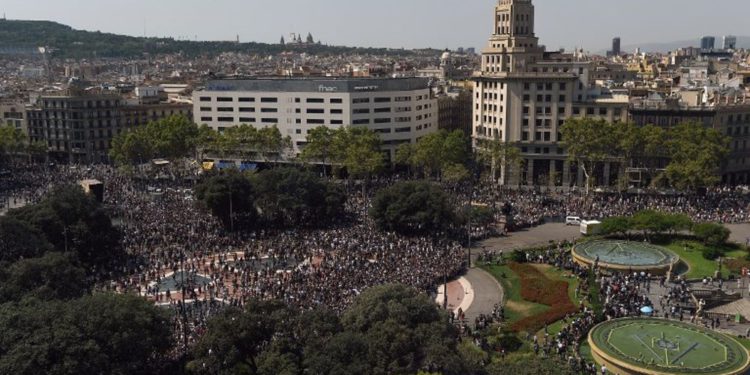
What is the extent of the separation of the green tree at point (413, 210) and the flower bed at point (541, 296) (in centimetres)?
857

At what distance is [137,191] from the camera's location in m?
83.5

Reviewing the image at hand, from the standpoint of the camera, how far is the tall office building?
88.2 meters

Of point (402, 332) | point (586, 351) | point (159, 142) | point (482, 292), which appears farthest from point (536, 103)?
point (402, 332)

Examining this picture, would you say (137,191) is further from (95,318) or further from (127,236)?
(95,318)

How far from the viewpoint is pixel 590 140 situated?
7888 cm

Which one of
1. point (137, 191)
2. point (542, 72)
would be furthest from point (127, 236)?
point (542, 72)

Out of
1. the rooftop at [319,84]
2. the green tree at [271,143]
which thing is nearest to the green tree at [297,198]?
the green tree at [271,143]

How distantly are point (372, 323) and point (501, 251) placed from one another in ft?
88.7

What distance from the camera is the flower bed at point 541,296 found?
4209 cm

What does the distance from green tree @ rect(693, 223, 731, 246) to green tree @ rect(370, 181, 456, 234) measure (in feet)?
A: 66.7

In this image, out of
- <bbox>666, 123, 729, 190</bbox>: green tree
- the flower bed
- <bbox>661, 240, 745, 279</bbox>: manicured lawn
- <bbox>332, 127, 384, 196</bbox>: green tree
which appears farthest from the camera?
<bbox>332, 127, 384, 196</bbox>: green tree

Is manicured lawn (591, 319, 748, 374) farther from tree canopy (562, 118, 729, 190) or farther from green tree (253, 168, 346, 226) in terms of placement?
tree canopy (562, 118, 729, 190)

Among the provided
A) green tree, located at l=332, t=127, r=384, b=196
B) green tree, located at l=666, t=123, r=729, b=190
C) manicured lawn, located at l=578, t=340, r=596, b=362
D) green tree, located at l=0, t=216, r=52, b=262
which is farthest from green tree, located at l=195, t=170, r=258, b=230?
green tree, located at l=666, t=123, r=729, b=190

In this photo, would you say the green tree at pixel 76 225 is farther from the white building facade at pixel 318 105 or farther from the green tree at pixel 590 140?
the white building facade at pixel 318 105
